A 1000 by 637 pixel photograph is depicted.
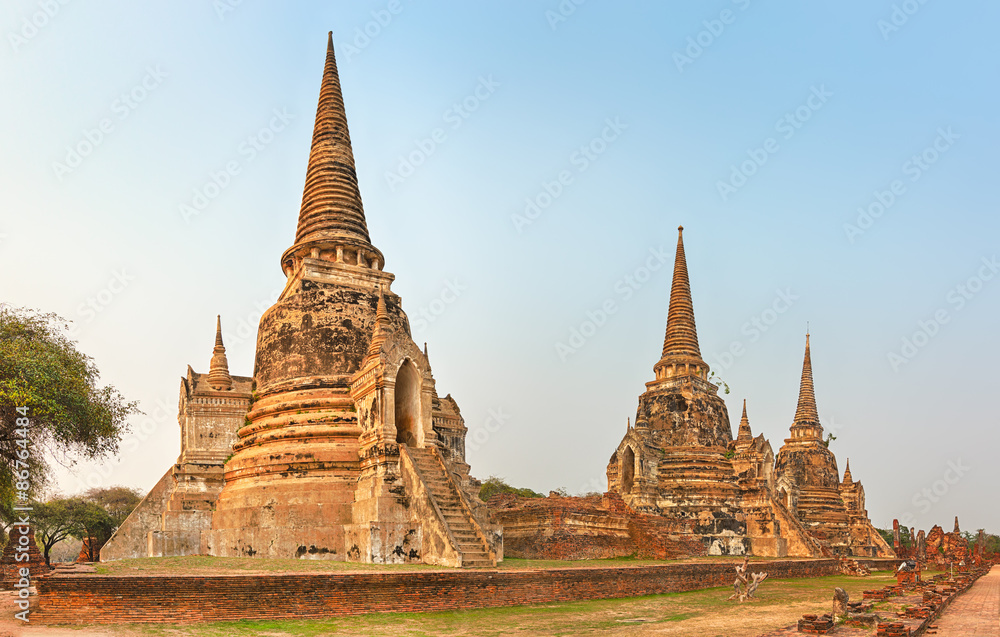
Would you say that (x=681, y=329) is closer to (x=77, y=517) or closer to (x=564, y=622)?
(x=564, y=622)

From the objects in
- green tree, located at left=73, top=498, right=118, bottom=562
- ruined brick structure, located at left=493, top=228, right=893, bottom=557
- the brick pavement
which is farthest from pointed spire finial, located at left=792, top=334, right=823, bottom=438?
green tree, located at left=73, top=498, right=118, bottom=562

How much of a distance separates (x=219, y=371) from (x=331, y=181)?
712 centimetres

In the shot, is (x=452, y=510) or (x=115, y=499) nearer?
(x=452, y=510)

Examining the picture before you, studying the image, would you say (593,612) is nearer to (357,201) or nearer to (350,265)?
(350,265)

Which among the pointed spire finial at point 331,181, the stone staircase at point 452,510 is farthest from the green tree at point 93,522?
the stone staircase at point 452,510

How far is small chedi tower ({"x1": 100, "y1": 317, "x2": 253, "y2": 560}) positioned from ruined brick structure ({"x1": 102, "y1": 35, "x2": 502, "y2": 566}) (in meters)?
0.04

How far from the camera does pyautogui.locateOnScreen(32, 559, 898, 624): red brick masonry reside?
12672mm

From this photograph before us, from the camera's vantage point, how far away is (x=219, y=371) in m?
26.1

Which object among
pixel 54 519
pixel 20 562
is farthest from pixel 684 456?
pixel 54 519

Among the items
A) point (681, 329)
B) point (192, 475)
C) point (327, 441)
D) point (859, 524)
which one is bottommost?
point (859, 524)

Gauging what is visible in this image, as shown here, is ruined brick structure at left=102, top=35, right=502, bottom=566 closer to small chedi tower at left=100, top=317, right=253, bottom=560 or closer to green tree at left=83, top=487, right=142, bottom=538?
small chedi tower at left=100, top=317, right=253, bottom=560

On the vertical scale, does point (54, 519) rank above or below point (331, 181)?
below

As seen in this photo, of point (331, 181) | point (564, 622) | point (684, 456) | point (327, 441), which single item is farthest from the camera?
point (684, 456)

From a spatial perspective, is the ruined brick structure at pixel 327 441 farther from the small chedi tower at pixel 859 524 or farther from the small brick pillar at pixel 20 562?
the small chedi tower at pixel 859 524
